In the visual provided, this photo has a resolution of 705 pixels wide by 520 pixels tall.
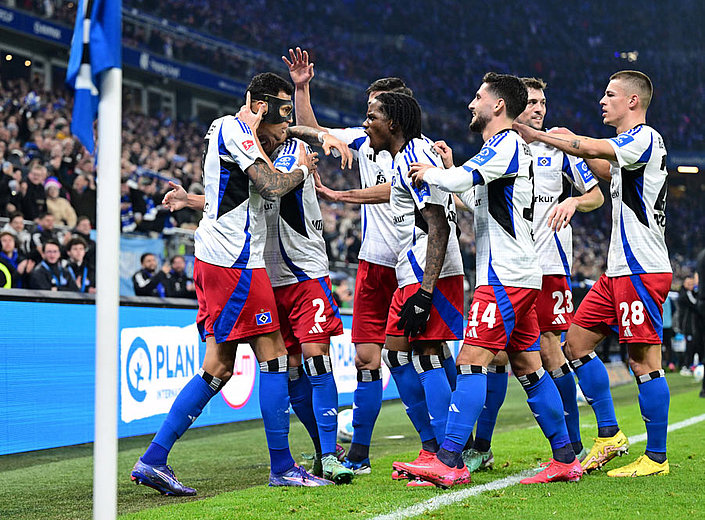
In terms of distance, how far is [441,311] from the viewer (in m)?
4.96

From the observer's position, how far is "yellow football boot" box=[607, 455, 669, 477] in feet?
16.0

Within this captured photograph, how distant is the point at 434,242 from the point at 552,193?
153cm

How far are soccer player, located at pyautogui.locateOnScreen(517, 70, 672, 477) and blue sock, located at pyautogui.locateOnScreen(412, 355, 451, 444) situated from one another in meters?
0.97

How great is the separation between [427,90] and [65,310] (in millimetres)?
29627

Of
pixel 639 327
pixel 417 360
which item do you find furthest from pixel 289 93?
pixel 639 327

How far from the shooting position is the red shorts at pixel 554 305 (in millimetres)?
5621

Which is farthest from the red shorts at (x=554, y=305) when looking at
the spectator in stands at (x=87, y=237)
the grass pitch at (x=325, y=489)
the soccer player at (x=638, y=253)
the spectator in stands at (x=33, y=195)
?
the spectator in stands at (x=33, y=195)

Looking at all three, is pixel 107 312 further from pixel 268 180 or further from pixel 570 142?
pixel 570 142

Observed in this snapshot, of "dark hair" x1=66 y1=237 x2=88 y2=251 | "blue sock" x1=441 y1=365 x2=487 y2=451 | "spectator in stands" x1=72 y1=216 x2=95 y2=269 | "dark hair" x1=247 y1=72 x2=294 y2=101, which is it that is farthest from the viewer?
"spectator in stands" x1=72 y1=216 x2=95 y2=269

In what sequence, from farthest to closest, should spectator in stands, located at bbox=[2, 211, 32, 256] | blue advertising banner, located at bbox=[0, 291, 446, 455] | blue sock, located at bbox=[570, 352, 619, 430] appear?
spectator in stands, located at bbox=[2, 211, 32, 256] < blue advertising banner, located at bbox=[0, 291, 446, 455] < blue sock, located at bbox=[570, 352, 619, 430]

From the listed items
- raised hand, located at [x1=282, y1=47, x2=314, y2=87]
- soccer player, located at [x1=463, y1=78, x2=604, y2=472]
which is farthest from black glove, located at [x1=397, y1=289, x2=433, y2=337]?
raised hand, located at [x1=282, y1=47, x2=314, y2=87]

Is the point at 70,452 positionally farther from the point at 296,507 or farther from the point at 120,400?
the point at 296,507

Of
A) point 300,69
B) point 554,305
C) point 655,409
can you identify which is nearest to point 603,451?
point 655,409

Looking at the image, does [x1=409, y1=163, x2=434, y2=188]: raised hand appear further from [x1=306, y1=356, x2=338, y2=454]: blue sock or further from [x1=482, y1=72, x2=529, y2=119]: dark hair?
[x1=306, y1=356, x2=338, y2=454]: blue sock
